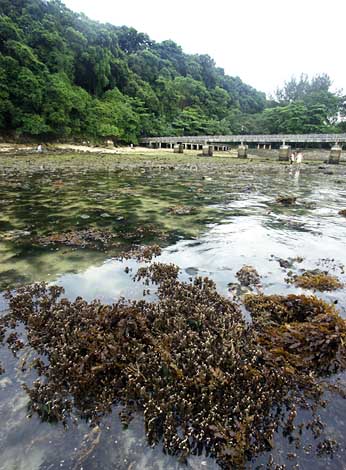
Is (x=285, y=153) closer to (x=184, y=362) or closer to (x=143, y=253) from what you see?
(x=143, y=253)

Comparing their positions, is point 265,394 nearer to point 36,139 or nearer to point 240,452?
point 240,452

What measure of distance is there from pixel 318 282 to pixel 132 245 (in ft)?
15.4

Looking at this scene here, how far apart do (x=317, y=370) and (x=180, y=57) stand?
570ft

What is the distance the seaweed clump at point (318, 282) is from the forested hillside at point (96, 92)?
53.9 meters

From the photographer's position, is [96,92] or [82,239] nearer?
[82,239]

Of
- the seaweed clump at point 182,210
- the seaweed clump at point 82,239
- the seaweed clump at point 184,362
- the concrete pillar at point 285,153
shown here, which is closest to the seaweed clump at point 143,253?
the seaweed clump at point 82,239

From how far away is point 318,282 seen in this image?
6070 mm

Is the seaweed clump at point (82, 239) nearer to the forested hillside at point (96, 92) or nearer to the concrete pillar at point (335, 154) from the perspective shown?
the forested hillside at point (96, 92)

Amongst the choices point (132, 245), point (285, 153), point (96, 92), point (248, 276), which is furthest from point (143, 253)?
point (96, 92)

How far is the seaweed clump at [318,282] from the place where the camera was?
6.00 m

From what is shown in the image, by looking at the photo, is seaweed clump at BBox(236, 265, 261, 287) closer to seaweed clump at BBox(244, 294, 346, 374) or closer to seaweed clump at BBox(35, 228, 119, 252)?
seaweed clump at BBox(244, 294, 346, 374)

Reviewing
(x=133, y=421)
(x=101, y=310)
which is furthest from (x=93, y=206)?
(x=133, y=421)

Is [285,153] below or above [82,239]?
above

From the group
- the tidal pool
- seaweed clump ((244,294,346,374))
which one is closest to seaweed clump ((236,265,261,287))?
the tidal pool
